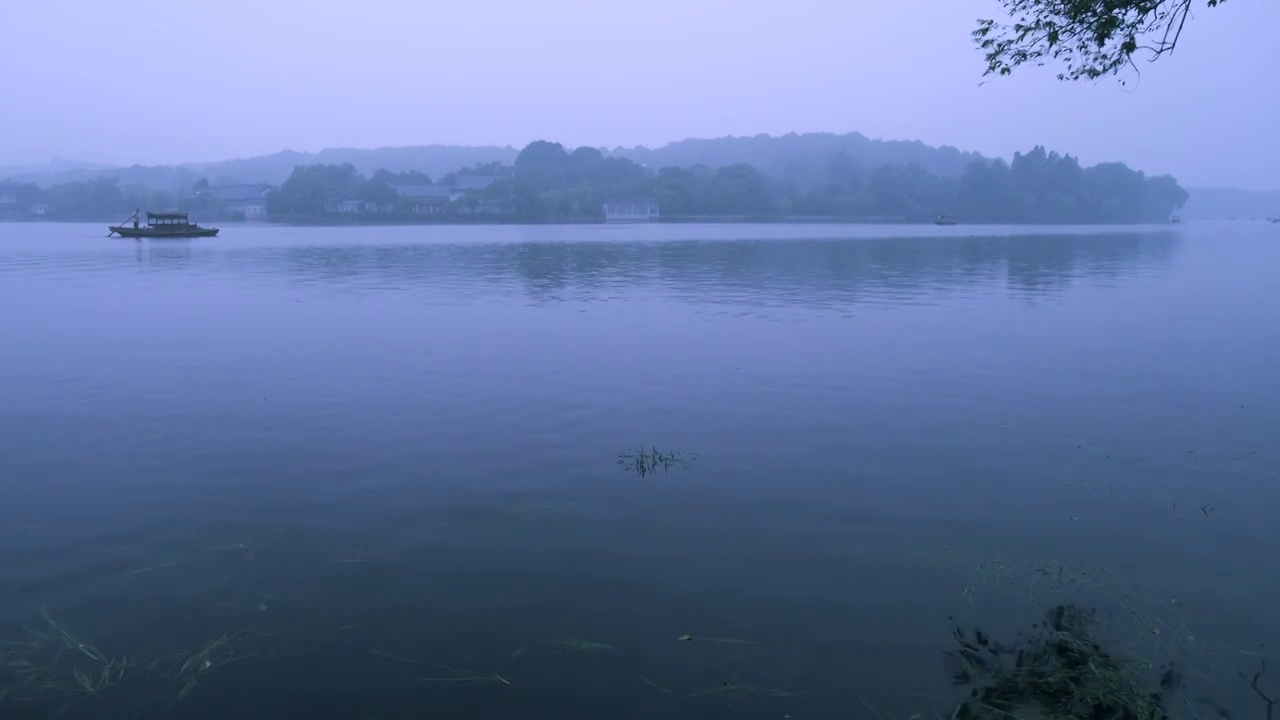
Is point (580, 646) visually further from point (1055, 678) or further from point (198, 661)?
point (1055, 678)

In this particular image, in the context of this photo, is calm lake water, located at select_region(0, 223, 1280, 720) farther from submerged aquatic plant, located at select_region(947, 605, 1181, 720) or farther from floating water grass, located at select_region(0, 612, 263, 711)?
submerged aquatic plant, located at select_region(947, 605, 1181, 720)

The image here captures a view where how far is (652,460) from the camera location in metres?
13.3

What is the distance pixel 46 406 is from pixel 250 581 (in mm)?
10704

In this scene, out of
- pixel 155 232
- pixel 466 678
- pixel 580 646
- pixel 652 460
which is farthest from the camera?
pixel 155 232

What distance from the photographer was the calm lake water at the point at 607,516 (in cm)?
764

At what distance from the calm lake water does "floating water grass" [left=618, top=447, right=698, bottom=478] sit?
0.36 feet

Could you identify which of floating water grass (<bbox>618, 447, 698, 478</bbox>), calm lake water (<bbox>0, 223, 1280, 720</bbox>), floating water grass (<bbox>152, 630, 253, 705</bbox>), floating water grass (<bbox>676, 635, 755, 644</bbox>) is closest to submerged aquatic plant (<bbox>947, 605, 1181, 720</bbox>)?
calm lake water (<bbox>0, 223, 1280, 720</bbox>)

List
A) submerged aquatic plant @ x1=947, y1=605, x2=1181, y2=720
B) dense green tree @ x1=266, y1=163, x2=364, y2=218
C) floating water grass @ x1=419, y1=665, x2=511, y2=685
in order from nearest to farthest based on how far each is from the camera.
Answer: submerged aquatic plant @ x1=947, y1=605, x2=1181, y2=720 < floating water grass @ x1=419, y1=665, x2=511, y2=685 < dense green tree @ x1=266, y1=163, x2=364, y2=218

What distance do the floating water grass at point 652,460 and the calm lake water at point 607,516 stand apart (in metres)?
0.11

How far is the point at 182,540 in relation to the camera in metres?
10.3

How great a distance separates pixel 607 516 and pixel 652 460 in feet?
7.56

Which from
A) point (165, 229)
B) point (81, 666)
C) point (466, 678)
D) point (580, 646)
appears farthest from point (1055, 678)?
point (165, 229)

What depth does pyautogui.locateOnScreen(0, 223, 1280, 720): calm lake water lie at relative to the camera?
301 inches

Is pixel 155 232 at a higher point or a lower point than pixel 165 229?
lower
